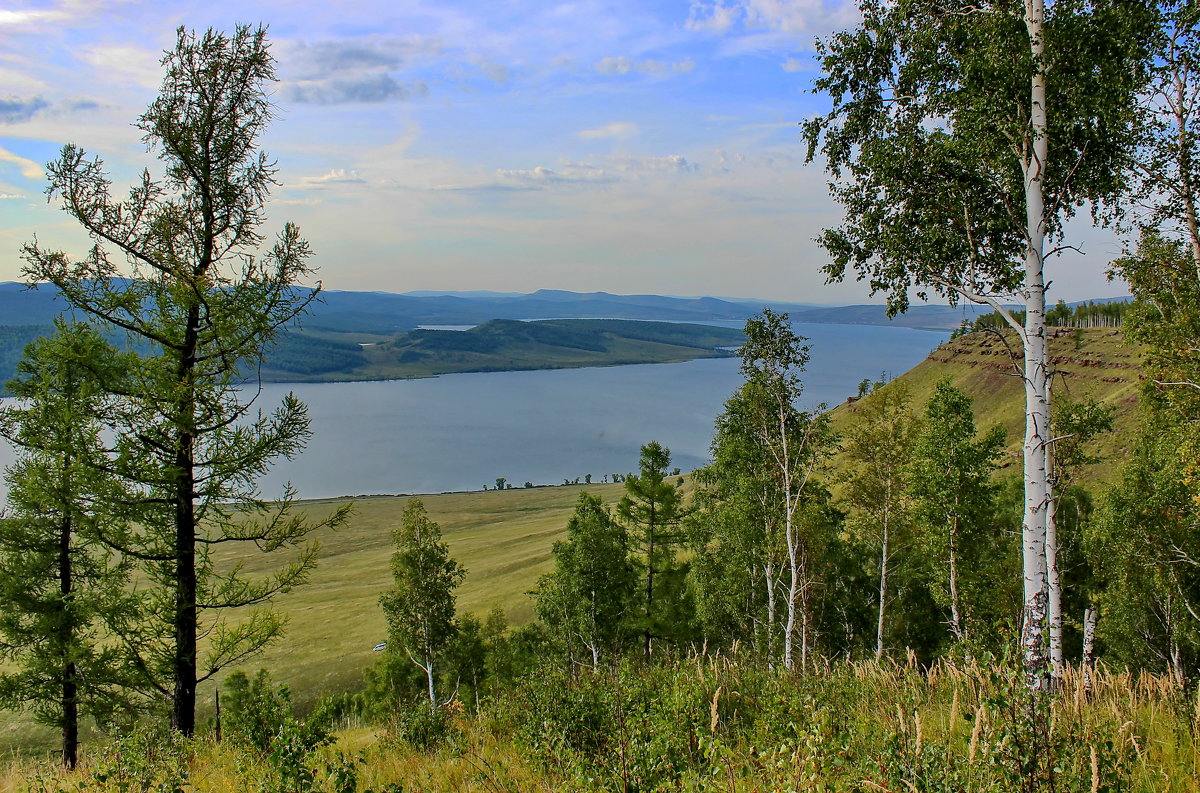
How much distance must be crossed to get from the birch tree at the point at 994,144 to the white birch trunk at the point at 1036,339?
2 cm

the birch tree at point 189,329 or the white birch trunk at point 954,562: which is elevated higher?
the birch tree at point 189,329

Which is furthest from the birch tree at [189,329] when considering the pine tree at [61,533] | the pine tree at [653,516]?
the pine tree at [653,516]

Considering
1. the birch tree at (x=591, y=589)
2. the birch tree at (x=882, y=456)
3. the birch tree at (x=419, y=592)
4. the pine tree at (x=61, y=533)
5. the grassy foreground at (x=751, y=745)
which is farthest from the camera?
the birch tree at (x=419, y=592)

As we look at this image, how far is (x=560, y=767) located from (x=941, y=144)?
858 centimetres

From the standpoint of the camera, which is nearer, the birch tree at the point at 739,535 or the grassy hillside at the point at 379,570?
the birch tree at the point at 739,535

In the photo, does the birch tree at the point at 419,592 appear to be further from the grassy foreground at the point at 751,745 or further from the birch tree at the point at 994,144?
the birch tree at the point at 994,144

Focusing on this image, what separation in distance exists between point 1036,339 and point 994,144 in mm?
2546

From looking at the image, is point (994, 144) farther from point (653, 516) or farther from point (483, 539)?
point (483, 539)

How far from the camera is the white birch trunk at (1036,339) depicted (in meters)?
7.95

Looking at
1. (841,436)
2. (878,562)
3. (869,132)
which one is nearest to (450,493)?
(878,562)

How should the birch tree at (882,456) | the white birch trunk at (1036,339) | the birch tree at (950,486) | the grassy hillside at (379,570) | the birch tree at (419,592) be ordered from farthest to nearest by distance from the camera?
the grassy hillside at (379,570), the birch tree at (419,592), the birch tree at (882,456), the birch tree at (950,486), the white birch trunk at (1036,339)

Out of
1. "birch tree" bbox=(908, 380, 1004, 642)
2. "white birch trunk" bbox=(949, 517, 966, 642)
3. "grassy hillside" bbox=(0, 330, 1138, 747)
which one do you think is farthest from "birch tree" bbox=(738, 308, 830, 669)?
"white birch trunk" bbox=(949, 517, 966, 642)

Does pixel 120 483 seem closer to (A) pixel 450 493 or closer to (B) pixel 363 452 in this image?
(A) pixel 450 493

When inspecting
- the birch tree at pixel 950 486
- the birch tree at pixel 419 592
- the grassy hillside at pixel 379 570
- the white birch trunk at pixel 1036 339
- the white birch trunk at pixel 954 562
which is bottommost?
the grassy hillside at pixel 379 570
